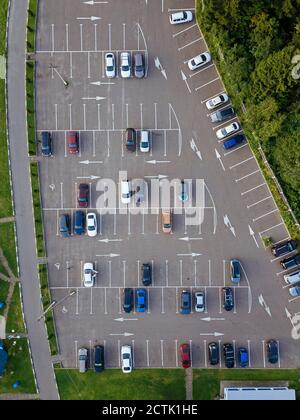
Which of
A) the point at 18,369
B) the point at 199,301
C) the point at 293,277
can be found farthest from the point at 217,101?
the point at 18,369

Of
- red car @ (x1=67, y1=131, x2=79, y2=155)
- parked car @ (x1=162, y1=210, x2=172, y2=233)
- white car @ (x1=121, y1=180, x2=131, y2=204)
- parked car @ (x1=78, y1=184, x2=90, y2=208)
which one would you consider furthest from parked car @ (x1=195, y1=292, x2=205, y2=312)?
red car @ (x1=67, y1=131, x2=79, y2=155)

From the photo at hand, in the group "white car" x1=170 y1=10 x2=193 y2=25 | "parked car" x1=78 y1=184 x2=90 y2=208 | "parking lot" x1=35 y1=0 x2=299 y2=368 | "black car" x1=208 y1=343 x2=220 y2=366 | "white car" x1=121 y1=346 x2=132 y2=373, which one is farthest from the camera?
"parking lot" x1=35 y1=0 x2=299 y2=368

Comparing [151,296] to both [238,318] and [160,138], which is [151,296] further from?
A: [160,138]

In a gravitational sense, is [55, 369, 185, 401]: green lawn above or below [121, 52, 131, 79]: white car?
below

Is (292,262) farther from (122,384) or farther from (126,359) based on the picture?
(122,384)

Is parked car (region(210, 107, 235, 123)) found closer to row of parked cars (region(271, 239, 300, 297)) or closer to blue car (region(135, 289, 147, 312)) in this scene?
row of parked cars (region(271, 239, 300, 297))

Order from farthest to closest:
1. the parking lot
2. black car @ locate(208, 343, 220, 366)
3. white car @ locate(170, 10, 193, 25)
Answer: the parking lot → black car @ locate(208, 343, 220, 366) → white car @ locate(170, 10, 193, 25)
